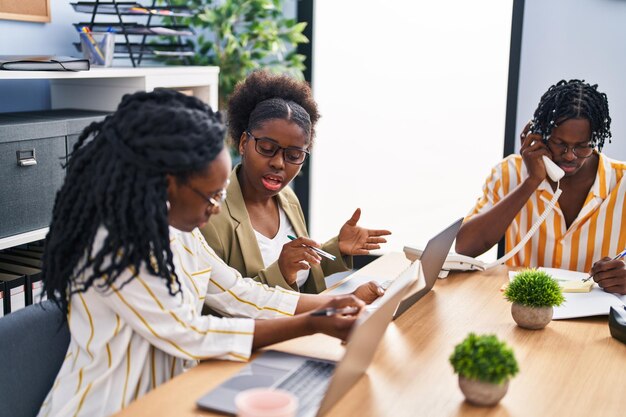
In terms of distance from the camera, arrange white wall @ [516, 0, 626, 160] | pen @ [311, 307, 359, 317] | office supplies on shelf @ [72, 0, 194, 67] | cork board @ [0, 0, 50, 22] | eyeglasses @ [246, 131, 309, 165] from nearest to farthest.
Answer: pen @ [311, 307, 359, 317], eyeglasses @ [246, 131, 309, 165], cork board @ [0, 0, 50, 22], office supplies on shelf @ [72, 0, 194, 67], white wall @ [516, 0, 626, 160]

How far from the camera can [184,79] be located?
2873 millimetres

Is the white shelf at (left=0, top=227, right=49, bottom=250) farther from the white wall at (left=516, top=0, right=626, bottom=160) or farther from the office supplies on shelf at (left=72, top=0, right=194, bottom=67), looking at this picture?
the white wall at (left=516, top=0, right=626, bottom=160)

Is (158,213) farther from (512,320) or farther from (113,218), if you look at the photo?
(512,320)

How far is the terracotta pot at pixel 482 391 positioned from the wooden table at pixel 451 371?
0.05 ft

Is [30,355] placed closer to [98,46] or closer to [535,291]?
[535,291]

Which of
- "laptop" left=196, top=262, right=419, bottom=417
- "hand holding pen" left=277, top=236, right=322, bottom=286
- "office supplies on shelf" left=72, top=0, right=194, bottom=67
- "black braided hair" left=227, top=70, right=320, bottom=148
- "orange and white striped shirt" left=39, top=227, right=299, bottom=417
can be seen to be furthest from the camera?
"office supplies on shelf" left=72, top=0, right=194, bottom=67

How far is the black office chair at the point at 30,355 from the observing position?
4.23 ft

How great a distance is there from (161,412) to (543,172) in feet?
4.63

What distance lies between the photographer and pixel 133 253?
1.21 m

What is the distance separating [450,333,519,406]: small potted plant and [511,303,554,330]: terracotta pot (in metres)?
0.43

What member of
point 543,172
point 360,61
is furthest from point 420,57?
point 543,172

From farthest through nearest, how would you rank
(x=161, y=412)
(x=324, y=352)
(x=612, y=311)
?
(x=612, y=311) → (x=324, y=352) → (x=161, y=412)

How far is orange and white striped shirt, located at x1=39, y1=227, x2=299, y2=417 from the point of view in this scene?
1.25m

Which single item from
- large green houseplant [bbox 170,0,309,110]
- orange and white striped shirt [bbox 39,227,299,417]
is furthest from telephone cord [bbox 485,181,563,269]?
large green houseplant [bbox 170,0,309,110]
